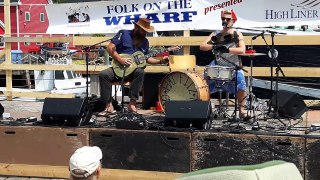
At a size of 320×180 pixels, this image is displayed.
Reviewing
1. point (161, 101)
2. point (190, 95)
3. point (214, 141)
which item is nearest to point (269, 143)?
point (214, 141)

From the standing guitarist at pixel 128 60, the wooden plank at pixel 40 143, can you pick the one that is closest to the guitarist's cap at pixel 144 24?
the standing guitarist at pixel 128 60

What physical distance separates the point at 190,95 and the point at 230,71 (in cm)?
57

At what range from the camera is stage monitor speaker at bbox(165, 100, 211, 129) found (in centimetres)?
502

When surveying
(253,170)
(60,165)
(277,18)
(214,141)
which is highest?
(277,18)

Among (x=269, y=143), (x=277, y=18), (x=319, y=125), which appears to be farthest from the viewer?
(x=277, y=18)

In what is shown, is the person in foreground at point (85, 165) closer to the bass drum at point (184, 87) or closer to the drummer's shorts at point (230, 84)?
A: the bass drum at point (184, 87)

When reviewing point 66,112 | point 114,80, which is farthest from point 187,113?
point 114,80

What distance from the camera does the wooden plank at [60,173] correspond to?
5.14 metres

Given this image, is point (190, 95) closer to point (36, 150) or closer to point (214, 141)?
point (214, 141)

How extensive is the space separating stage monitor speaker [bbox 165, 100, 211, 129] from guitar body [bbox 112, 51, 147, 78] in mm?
1325

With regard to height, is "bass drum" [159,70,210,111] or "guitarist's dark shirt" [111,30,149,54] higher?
"guitarist's dark shirt" [111,30,149,54]

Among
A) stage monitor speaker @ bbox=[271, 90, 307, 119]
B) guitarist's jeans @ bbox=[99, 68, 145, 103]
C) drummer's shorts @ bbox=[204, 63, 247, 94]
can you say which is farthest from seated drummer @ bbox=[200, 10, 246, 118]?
guitarist's jeans @ bbox=[99, 68, 145, 103]

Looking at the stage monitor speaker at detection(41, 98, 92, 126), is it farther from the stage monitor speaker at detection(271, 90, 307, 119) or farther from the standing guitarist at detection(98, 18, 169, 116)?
the stage monitor speaker at detection(271, 90, 307, 119)

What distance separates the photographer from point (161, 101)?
6469 mm
